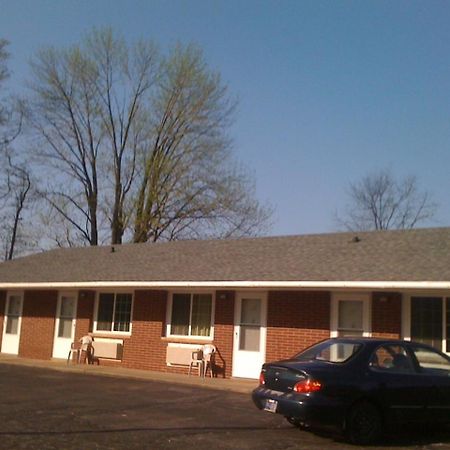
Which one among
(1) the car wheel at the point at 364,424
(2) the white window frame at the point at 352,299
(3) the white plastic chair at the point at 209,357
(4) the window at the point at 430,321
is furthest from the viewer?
(3) the white plastic chair at the point at 209,357

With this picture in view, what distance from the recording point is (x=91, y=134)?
39406 millimetres

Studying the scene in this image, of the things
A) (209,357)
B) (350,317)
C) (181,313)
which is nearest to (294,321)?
(350,317)

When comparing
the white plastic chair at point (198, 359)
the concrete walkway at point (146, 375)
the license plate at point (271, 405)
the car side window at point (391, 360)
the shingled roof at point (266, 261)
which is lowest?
the concrete walkway at point (146, 375)

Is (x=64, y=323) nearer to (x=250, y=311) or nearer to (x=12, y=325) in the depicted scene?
(x=12, y=325)

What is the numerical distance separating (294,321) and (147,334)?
486 cm

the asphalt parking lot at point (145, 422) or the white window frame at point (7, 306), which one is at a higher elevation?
the white window frame at point (7, 306)

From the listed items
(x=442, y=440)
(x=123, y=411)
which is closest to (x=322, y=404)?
(x=442, y=440)

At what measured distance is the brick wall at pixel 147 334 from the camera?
18.7 metres

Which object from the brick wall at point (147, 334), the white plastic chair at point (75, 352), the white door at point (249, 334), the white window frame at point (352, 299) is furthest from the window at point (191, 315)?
the white window frame at point (352, 299)

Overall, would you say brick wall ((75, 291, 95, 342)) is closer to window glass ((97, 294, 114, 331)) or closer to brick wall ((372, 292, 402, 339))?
window glass ((97, 294, 114, 331))

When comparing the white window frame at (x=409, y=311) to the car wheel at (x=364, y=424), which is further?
the white window frame at (x=409, y=311)

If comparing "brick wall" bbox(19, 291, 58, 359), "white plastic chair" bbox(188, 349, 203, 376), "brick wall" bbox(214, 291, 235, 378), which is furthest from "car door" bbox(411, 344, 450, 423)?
"brick wall" bbox(19, 291, 58, 359)

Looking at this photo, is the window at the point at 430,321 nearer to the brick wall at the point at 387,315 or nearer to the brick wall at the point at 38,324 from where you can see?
the brick wall at the point at 387,315

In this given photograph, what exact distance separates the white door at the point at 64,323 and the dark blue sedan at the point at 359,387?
1298 centimetres
